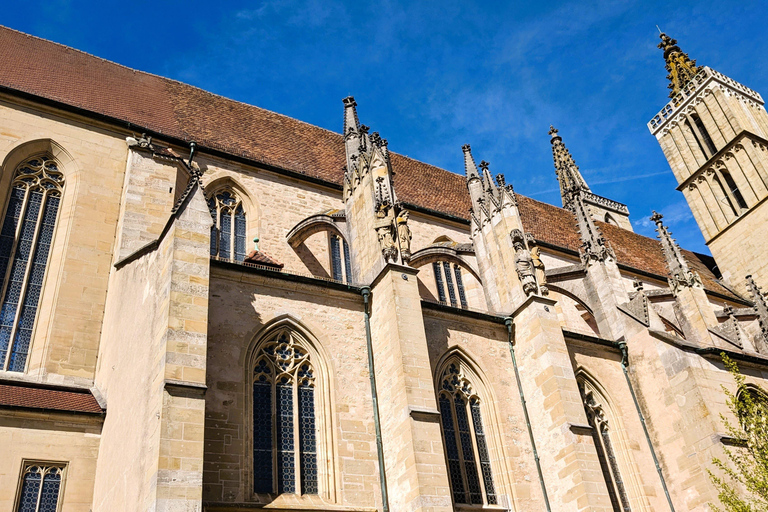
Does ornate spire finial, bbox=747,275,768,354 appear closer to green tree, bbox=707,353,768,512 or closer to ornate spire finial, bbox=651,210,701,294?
ornate spire finial, bbox=651,210,701,294

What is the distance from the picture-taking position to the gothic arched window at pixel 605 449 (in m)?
13.0

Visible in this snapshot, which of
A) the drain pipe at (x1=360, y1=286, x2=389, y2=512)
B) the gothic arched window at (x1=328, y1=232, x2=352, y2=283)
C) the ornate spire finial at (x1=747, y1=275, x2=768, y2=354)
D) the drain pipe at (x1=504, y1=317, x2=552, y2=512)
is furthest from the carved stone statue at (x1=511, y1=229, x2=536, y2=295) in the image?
the ornate spire finial at (x1=747, y1=275, x2=768, y2=354)

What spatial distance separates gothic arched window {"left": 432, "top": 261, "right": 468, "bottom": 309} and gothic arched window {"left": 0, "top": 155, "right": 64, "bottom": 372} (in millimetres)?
8251

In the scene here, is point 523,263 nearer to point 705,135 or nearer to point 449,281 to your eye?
point 449,281

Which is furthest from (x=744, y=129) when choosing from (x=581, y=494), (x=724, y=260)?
(x=581, y=494)

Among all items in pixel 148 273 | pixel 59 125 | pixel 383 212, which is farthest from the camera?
pixel 59 125

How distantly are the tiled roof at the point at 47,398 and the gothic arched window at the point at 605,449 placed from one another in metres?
8.70

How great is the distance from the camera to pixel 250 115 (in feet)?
64.6

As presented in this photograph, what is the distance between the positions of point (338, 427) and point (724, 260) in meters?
23.1

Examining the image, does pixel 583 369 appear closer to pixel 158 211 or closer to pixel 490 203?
pixel 490 203

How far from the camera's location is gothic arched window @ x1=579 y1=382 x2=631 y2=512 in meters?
13.0

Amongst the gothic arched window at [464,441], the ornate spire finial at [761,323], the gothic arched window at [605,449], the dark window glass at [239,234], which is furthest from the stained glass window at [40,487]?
the ornate spire finial at [761,323]

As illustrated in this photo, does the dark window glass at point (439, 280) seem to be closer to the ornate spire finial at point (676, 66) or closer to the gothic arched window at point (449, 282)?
the gothic arched window at point (449, 282)

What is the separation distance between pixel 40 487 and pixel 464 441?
6427mm
